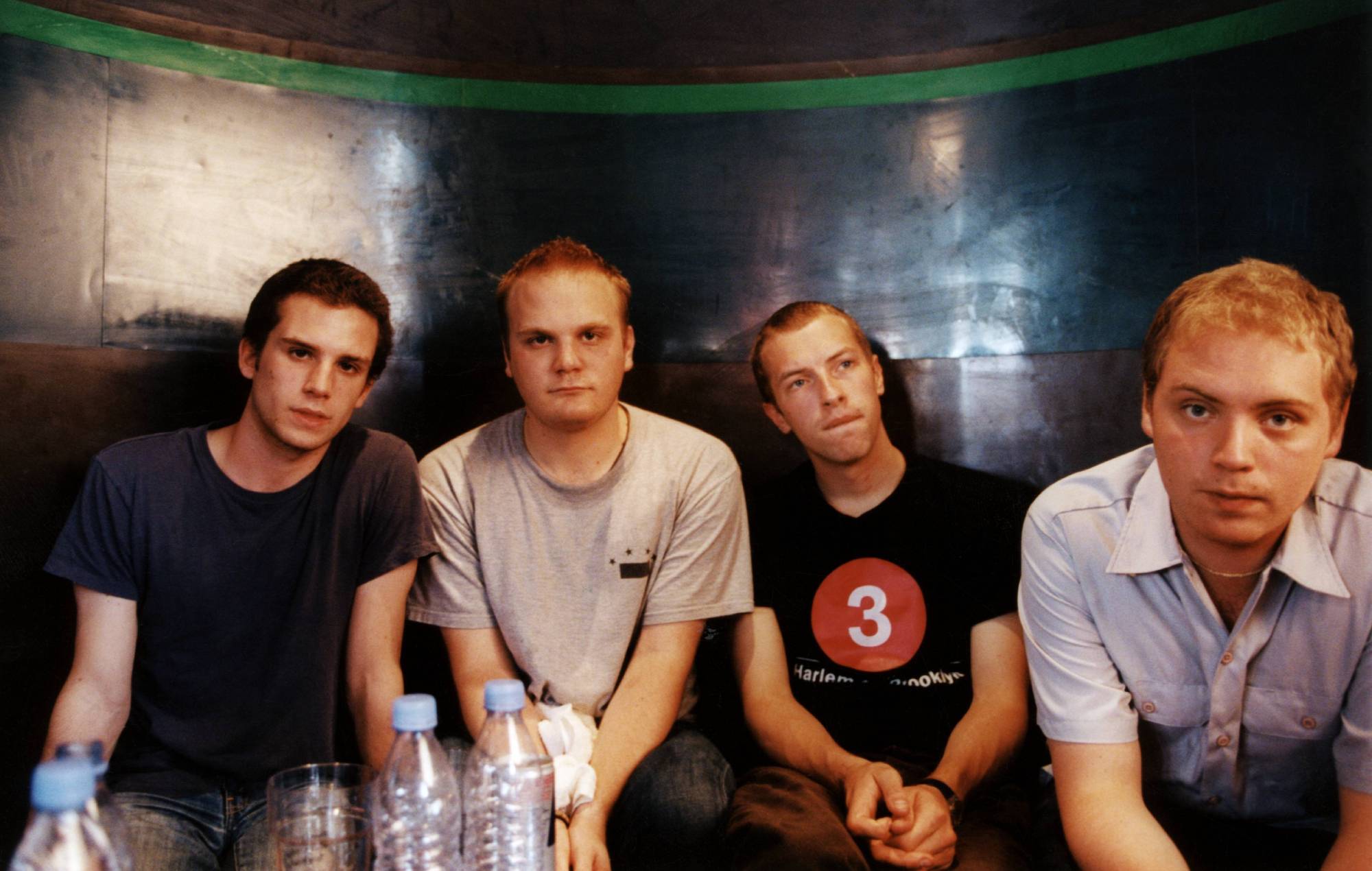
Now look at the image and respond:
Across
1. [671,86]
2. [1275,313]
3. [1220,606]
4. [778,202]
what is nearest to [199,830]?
[1220,606]

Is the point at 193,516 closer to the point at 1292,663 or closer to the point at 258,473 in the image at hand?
the point at 258,473

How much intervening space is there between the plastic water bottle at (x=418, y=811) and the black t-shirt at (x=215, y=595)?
689 mm

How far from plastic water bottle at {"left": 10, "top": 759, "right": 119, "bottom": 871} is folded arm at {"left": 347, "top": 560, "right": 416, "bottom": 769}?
910 mm

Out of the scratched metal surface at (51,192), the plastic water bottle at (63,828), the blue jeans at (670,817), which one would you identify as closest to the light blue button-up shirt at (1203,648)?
the blue jeans at (670,817)

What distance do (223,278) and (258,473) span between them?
87 centimetres

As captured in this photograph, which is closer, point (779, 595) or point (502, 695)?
point (502, 695)

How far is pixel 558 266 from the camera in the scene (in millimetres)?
2154

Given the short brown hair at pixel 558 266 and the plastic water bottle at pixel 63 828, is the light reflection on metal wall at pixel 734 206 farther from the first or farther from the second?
the plastic water bottle at pixel 63 828

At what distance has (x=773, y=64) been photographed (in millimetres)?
2852

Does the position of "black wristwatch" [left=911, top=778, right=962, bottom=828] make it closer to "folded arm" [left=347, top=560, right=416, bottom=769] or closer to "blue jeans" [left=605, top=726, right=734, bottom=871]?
"blue jeans" [left=605, top=726, right=734, bottom=871]

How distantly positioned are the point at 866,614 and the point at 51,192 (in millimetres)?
2329

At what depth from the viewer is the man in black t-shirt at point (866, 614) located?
6.19 feet

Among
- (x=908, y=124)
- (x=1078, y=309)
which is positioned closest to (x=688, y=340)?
(x=908, y=124)

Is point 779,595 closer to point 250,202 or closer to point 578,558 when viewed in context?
point 578,558
